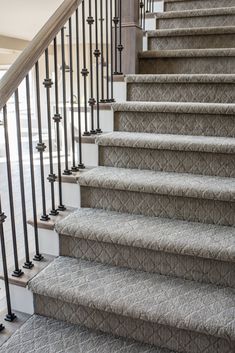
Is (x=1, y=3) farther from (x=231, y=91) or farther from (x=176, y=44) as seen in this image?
(x=231, y=91)

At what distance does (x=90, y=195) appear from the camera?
1920mm

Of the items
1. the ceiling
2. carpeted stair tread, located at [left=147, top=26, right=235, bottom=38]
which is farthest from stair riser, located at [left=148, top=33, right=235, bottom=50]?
the ceiling

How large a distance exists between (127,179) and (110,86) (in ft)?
3.11

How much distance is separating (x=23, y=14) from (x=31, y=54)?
522cm

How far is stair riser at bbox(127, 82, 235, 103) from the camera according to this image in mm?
2227

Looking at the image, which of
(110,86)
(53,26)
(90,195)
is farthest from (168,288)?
(110,86)

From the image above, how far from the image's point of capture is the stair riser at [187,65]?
2.47 m

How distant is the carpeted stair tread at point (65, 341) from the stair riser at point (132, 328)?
3 centimetres

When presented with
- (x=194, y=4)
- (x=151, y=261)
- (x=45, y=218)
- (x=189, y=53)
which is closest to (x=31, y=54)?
(x=45, y=218)

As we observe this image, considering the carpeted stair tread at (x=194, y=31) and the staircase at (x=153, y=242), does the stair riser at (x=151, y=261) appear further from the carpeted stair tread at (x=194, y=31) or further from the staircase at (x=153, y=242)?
the carpeted stair tread at (x=194, y=31)

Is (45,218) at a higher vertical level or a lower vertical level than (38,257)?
higher

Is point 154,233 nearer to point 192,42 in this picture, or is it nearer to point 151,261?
point 151,261

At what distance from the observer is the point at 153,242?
1.57 m

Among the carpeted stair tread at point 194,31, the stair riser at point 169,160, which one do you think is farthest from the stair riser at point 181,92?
the carpeted stair tread at point 194,31
